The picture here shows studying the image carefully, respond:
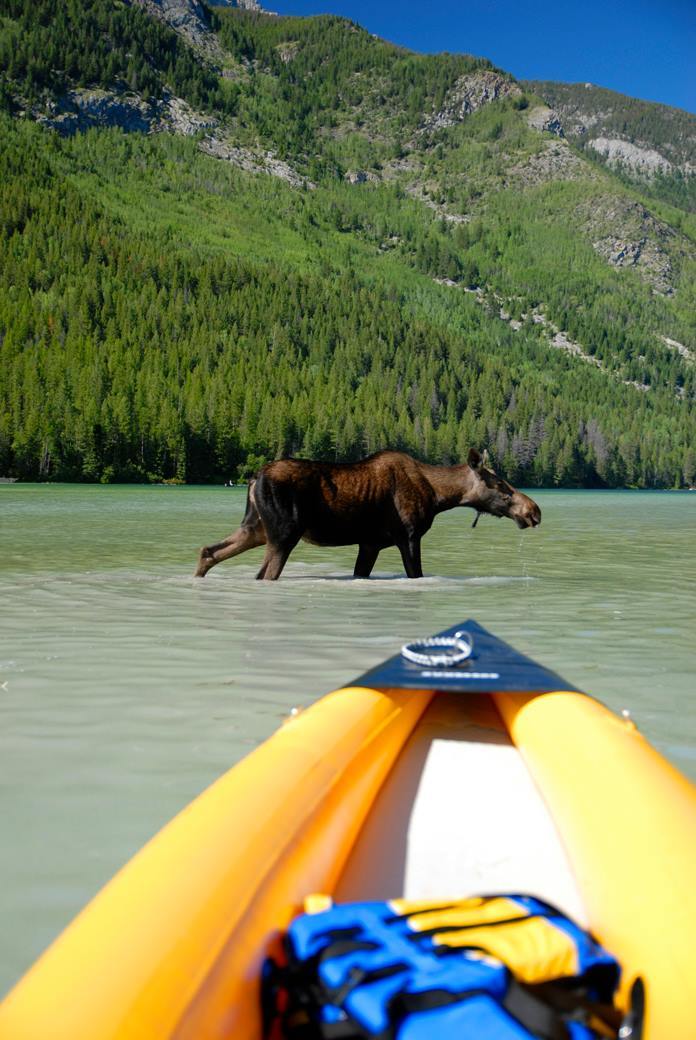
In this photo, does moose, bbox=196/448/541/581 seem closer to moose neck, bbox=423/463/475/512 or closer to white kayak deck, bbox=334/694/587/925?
moose neck, bbox=423/463/475/512

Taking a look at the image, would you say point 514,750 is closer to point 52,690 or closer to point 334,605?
point 52,690

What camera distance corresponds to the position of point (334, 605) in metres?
13.9

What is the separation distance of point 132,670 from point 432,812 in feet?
16.6

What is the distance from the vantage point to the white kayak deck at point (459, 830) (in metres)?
3.74

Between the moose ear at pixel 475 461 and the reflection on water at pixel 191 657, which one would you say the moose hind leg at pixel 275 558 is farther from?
the moose ear at pixel 475 461

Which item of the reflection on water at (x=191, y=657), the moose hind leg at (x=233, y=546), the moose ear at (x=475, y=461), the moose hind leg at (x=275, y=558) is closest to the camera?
the reflection on water at (x=191, y=657)

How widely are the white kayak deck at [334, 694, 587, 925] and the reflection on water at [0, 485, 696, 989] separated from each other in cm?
130

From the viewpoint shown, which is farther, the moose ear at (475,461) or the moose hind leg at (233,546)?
the moose ear at (475,461)

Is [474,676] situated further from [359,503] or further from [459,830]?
[359,503]

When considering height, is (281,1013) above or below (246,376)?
below

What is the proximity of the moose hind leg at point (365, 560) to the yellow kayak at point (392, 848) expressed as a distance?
10578 millimetres

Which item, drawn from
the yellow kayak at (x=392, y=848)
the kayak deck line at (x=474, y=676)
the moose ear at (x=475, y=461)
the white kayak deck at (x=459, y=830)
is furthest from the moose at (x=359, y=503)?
the white kayak deck at (x=459, y=830)

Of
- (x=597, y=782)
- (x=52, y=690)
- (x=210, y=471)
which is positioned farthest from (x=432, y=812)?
(x=210, y=471)

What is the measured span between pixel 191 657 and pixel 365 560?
25.3 ft
